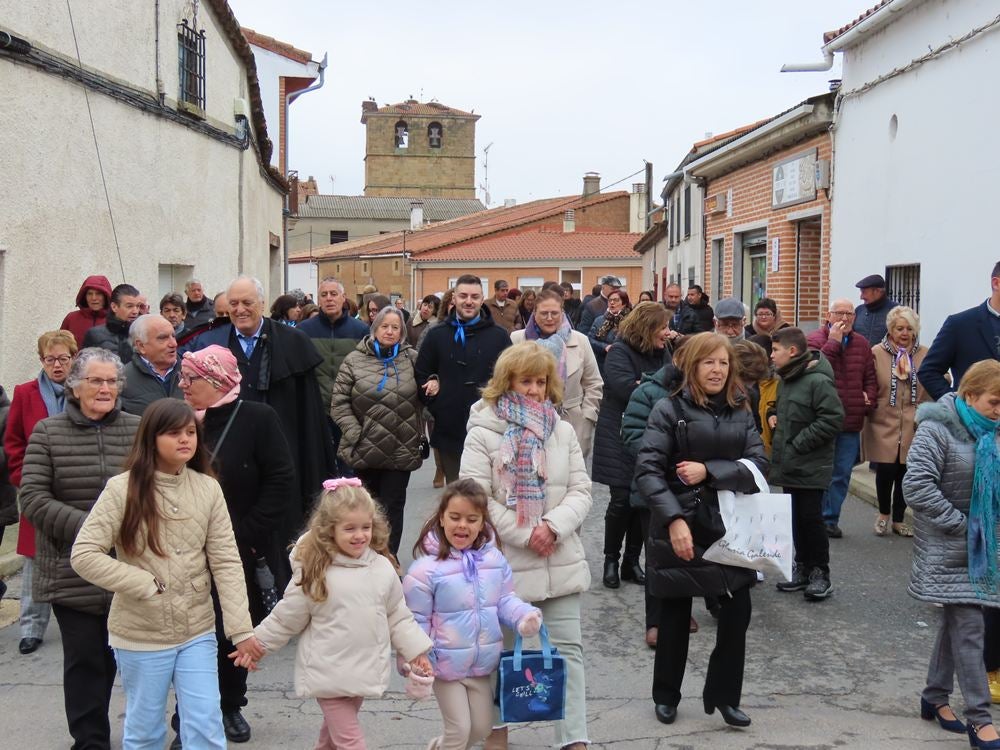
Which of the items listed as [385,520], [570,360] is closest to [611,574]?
[570,360]

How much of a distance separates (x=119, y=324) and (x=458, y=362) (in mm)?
2568

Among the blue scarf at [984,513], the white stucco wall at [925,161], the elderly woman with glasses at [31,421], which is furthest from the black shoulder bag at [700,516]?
the white stucco wall at [925,161]

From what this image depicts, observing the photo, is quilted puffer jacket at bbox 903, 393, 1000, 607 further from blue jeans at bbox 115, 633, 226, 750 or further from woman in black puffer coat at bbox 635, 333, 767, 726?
blue jeans at bbox 115, 633, 226, 750

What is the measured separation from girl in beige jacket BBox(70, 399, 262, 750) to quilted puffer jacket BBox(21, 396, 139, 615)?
541 millimetres

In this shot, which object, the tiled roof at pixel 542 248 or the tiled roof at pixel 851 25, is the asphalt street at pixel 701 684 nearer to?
the tiled roof at pixel 851 25

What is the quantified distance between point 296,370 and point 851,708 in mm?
3111

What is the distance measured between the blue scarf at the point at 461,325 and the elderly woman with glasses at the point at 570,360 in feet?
1.13

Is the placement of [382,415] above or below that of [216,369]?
below

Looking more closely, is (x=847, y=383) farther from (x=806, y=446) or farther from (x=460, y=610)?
(x=460, y=610)

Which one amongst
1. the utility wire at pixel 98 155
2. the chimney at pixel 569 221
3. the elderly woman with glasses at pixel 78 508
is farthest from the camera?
the chimney at pixel 569 221

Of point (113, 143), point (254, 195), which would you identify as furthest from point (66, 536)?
point (254, 195)

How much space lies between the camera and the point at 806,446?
7.07 meters

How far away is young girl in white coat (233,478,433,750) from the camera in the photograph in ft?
13.0

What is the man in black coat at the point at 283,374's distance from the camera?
5.70 metres
